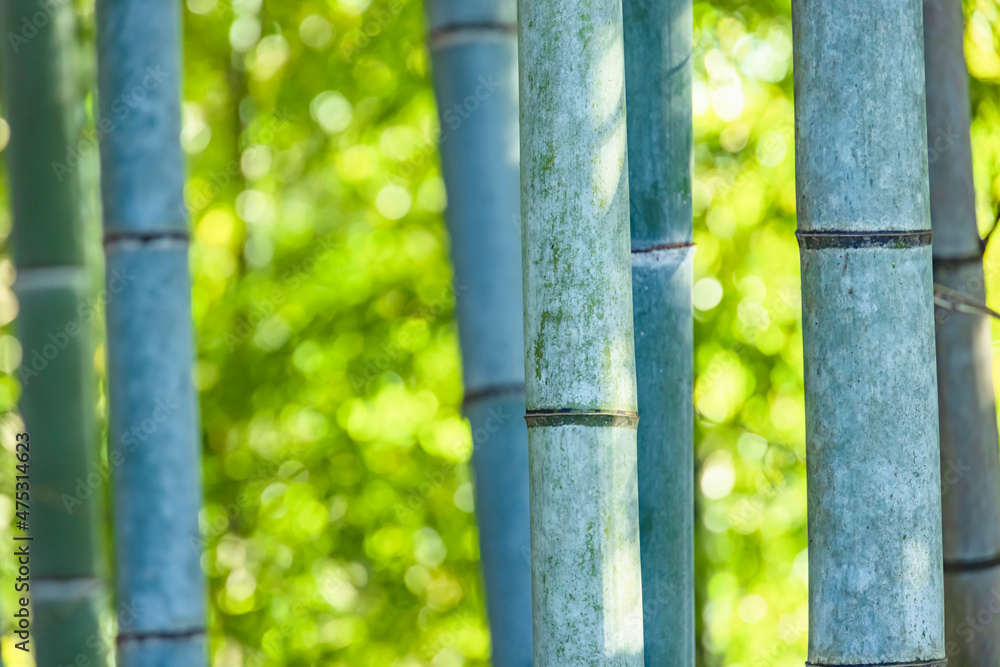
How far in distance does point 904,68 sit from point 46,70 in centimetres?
206

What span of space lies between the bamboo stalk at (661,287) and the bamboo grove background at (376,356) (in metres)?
3.26

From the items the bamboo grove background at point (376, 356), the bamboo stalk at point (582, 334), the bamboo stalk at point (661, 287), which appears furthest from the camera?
the bamboo grove background at point (376, 356)

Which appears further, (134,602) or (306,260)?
(306,260)

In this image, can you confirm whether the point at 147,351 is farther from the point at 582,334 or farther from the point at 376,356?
the point at 376,356

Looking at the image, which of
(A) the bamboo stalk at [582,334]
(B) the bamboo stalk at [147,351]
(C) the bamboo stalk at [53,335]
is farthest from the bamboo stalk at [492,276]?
(C) the bamboo stalk at [53,335]

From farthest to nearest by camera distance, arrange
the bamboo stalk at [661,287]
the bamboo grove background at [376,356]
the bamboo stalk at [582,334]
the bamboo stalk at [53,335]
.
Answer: the bamboo grove background at [376,356] < the bamboo stalk at [53,335] < the bamboo stalk at [661,287] < the bamboo stalk at [582,334]

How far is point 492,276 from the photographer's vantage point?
6.72ft

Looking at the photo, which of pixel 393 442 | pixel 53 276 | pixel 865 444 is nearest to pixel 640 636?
pixel 865 444

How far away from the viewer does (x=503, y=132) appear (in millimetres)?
2104

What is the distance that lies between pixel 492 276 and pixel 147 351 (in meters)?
0.68

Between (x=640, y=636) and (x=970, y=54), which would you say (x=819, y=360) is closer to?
(x=640, y=636)

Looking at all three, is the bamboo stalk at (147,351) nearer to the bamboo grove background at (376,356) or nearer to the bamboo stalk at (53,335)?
the bamboo stalk at (53,335)

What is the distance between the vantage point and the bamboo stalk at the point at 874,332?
1.23 m

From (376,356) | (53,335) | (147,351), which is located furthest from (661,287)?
(376,356)
